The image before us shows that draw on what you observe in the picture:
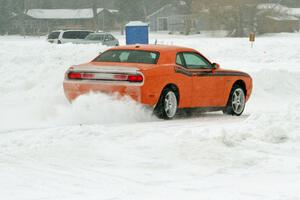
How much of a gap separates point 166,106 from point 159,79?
1.66ft

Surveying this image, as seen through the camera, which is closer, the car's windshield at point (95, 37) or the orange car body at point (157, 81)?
the orange car body at point (157, 81)

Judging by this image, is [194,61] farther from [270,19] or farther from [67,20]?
[67,20]

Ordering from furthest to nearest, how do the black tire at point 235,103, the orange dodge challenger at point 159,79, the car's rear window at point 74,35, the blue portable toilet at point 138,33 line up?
1. the car's rear window at point 74,35
2. the blue portable toilet at point 138,33
3. the black tire at point 235,103
4. the orange dodge challenger at point 159,79

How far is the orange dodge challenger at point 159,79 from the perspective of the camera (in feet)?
39.0

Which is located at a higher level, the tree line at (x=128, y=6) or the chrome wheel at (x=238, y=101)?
the chrome wheel at (x=238, y=101)

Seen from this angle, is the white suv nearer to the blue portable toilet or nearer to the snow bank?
the blue portable toilet

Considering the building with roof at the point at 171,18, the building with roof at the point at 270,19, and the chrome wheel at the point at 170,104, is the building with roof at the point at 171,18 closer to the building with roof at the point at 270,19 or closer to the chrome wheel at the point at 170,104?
the building with roof at the point at 270,19

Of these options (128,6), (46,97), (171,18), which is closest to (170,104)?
(46,97)

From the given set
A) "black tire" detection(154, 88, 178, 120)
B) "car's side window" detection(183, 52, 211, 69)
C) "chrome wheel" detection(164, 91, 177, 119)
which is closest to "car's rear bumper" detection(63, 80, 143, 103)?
"black tire" detection(154, 88, 178, 120)

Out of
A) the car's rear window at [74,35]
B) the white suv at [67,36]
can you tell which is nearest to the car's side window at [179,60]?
the white suv at [67,36]

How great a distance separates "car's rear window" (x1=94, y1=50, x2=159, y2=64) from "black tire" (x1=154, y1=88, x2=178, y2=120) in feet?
2.08

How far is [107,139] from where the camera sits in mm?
8898

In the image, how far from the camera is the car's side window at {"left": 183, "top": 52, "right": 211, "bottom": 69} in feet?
44.0

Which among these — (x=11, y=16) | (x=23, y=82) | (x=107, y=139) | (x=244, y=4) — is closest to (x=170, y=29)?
(x=11, y=16)
